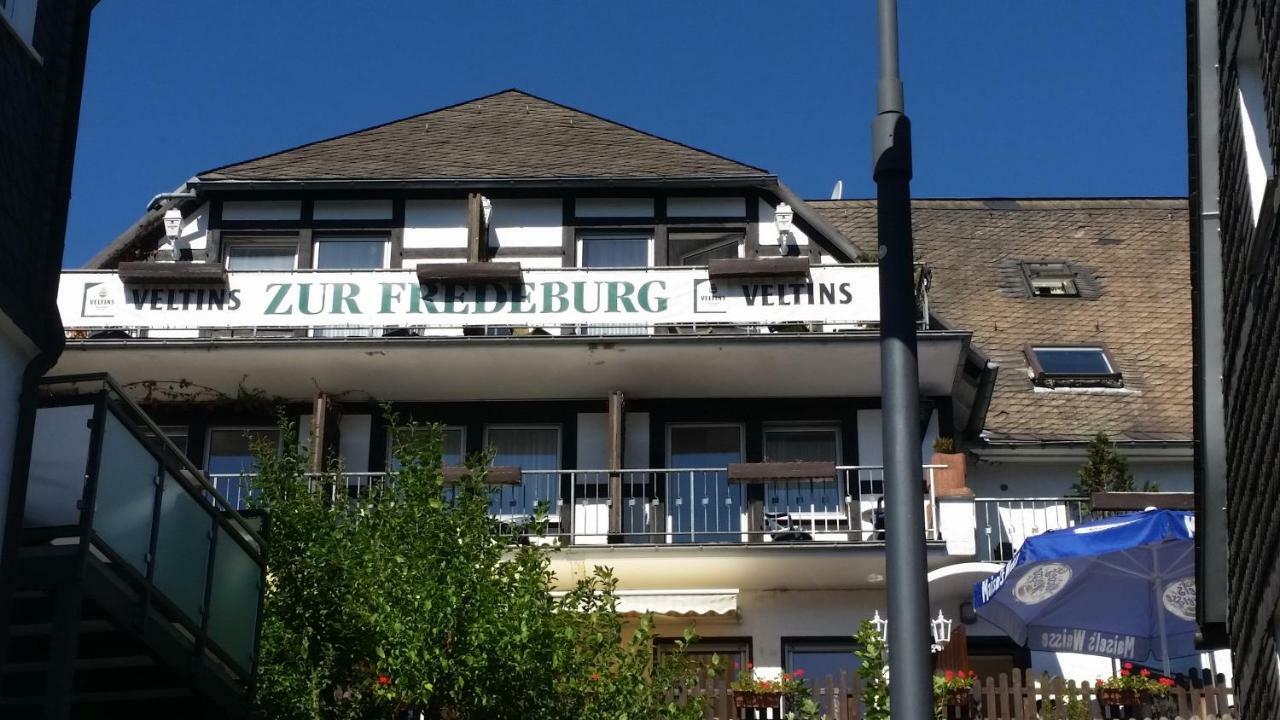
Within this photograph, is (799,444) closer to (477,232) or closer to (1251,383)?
(477,232)

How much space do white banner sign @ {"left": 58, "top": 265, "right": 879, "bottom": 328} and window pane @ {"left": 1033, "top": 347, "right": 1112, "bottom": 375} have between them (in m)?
4.06

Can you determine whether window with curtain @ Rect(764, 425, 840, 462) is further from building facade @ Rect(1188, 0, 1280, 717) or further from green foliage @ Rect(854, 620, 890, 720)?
building facade @ Rect(1188, 0, 1280, 717)

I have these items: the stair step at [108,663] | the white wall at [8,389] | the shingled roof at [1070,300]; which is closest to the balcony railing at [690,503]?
the shingled roof at [1070,300]

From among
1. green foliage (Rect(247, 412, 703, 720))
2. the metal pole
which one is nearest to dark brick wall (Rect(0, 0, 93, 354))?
green foliage (Rect(247, 412, 703, 720))

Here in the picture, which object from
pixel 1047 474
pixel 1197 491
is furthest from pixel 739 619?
pixel 1197 491

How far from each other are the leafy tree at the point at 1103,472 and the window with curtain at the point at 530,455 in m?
6.21

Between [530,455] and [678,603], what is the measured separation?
3.27m

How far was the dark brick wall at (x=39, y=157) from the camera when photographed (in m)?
10.0

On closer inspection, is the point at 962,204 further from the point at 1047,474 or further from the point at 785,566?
the point at 785,566

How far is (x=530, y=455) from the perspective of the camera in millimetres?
22984

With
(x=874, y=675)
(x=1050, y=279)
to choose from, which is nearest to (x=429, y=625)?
(x=874, y=675)

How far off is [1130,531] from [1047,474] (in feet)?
22.5

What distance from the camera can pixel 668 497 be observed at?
72.9 ft

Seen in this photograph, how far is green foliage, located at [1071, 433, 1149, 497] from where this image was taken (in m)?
21.5
